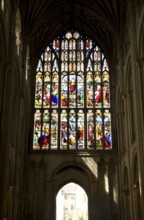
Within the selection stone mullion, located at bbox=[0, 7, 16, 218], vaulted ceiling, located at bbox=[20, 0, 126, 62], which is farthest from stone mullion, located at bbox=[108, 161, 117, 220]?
vaulted ceiling, located at bbox=[20, 0, 126, 62]

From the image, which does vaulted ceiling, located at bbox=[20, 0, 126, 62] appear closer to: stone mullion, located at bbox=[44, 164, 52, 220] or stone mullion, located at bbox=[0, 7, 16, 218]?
stone mullion, located at bbox=[0, 7, 16, 218]

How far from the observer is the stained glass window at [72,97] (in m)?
27.1

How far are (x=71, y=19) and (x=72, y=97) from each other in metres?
6.29

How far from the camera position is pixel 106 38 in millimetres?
28969

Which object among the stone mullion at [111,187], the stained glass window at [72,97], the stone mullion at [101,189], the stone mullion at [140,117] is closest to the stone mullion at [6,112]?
the stone mullion at [140,117]

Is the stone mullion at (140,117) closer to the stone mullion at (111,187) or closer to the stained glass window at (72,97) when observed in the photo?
the stone mullion at (111,187)

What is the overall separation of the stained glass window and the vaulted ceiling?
770 mm

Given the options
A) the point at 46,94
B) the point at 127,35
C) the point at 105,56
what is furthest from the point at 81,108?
the point at 127,35

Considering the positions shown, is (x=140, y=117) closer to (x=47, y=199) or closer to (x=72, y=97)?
(x=47, y=199)

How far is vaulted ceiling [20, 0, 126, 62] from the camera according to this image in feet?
83.5

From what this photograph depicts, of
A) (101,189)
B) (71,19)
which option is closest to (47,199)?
(101,189)

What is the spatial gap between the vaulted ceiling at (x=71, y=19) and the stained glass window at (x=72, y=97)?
2.53 ft

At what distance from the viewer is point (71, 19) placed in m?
29.1

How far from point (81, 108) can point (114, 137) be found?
11.3 ft
